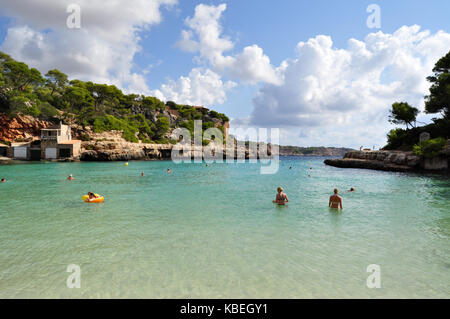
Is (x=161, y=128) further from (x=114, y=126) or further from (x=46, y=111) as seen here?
(x=46, y=111)

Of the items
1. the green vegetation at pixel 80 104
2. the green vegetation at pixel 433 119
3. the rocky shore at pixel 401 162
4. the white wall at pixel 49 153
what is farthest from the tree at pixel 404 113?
the white wall at pixel 49 153

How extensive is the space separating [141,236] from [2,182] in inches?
917

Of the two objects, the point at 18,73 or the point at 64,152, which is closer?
the point at 64,152

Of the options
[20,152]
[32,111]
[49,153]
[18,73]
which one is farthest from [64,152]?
[18,73]

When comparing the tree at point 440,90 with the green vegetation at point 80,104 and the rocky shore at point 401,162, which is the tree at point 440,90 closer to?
the rocky shore at point 401,162

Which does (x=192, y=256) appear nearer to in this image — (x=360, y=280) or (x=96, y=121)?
(x=360, y=280)

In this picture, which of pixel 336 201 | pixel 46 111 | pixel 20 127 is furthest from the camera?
pixel 46 111

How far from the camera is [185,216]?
11.5m

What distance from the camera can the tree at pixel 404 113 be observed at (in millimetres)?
43938

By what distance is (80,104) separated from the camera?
68688 millimetres

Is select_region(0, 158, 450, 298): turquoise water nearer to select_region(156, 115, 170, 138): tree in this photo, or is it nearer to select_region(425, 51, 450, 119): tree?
select_region(425, 51, 450, 119): tree

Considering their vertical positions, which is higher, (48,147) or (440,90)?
(440,90)

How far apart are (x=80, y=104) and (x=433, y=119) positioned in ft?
281
